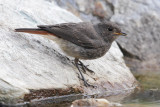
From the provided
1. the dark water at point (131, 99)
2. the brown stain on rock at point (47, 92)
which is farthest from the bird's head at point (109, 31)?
the brown stain on rock at point (47, 92)

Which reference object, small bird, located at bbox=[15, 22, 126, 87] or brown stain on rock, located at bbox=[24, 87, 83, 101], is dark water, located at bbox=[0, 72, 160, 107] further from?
small bird, located at bbox=[15, 22, 126, 87]

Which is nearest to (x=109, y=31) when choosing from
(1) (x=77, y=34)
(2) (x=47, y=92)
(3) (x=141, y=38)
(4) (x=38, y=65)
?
(1) (x=77, y=34)

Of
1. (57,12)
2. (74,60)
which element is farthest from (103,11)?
(74,60)

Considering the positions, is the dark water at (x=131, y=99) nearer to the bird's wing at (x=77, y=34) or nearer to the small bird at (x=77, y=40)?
the small bird at (x=77, y=40)

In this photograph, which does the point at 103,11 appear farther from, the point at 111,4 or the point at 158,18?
the point at 158,18

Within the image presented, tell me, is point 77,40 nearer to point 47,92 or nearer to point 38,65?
point 38,65
